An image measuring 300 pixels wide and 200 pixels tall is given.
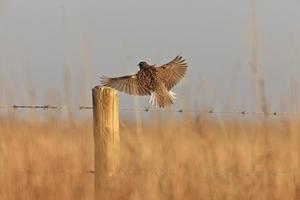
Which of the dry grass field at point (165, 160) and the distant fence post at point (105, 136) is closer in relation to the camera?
the distant fence post at point (105, 136)

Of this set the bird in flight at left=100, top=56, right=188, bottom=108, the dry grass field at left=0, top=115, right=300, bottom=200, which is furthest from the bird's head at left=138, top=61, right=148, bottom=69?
the dry grass field at left=0, top=115, right=300, bottom=200

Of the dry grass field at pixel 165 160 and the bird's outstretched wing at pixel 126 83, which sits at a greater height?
the bird's outstretched wing at pixel 126 83

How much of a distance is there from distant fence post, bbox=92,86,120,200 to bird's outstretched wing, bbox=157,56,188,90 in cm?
46

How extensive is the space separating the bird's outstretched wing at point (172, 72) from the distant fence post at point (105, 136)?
457 millimetres

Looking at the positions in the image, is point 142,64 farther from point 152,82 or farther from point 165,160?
point 165,160

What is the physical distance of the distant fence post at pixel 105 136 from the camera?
3254 millimetres

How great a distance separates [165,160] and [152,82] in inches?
15.6

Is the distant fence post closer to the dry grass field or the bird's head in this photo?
the dry grass field

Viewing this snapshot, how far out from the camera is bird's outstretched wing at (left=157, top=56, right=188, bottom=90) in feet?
12.1

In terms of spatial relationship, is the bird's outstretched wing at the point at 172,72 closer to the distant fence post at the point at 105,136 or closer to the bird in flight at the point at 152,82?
the bird in flight at the point at 152,82

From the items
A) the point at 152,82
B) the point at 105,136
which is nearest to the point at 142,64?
the point at 152,82

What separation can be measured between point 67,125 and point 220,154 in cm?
78

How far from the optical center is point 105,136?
328 centimetres

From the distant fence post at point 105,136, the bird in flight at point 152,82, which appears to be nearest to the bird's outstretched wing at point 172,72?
the bird in flight at point 152,82
